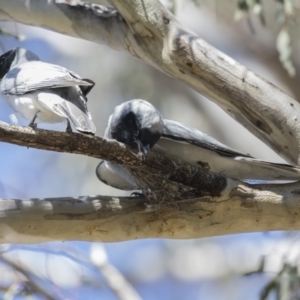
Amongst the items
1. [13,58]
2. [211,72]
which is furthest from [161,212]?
[13,58]

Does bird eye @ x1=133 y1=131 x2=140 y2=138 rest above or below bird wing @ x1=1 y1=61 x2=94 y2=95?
below

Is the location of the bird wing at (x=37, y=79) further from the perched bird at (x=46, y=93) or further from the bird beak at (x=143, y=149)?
the bird beak at (x=143, y=149)

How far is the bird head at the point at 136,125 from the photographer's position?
1.97 meters

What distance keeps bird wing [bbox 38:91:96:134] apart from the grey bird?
12.2 inches

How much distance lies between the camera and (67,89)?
6.28 feet

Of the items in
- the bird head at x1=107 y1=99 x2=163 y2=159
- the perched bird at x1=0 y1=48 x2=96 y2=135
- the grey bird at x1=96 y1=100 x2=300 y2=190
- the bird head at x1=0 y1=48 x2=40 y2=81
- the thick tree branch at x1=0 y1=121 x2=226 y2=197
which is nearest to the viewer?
the thick tree branch at x1=0 y1=121 x2=226 y2=197

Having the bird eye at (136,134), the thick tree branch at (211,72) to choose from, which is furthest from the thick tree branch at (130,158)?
the thick tree branch at (211,72)

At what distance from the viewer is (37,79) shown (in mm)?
1913

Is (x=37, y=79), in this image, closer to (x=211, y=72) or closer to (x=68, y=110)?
(x=68, y=110)

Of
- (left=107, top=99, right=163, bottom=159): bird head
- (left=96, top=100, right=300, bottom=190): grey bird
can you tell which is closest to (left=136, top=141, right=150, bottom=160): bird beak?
(left=107, top=99, right=163, bottom=159): bird head

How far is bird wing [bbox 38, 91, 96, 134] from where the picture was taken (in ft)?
5.43

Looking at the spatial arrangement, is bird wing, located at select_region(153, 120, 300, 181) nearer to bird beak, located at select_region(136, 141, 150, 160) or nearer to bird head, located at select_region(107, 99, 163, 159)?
bird head, located at select_region(107, 99, 163, 159)

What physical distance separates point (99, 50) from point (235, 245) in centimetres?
211

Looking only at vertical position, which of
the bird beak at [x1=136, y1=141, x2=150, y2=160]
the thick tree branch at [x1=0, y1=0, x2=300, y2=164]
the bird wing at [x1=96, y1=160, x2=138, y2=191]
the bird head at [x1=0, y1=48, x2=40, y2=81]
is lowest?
the bird wing at [x1=96, y1=160, x2=138, y2=191]
